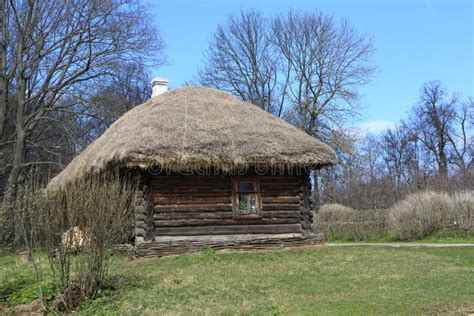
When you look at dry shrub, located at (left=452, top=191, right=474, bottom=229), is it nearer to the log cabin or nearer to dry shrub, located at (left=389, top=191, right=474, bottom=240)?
dry shrub, located at (left=389, top=191, right=474, bottom=240)

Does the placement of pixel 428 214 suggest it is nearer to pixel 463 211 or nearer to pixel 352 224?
pixel 463 211

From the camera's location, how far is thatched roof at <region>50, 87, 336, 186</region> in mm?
14953

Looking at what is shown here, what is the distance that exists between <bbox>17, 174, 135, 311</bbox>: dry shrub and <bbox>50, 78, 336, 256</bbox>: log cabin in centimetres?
452

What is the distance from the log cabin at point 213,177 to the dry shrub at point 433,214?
25.6 feet

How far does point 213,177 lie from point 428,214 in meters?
10.7

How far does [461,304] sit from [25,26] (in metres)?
21.0

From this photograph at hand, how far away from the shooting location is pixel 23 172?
1124 inches

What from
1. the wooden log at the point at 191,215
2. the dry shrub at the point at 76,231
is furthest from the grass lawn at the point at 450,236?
the dry shrub at the point at 76,231

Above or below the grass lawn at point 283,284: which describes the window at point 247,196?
above

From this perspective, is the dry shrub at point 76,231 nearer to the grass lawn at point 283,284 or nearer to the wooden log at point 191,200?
the grass lawn at point 283,284

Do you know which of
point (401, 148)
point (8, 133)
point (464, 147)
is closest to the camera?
point (8, 133)

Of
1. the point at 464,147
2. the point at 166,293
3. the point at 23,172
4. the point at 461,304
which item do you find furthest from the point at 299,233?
the point at 464,147

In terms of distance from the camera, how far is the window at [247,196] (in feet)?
53.7

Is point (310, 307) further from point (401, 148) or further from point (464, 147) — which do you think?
point (401, 148)
